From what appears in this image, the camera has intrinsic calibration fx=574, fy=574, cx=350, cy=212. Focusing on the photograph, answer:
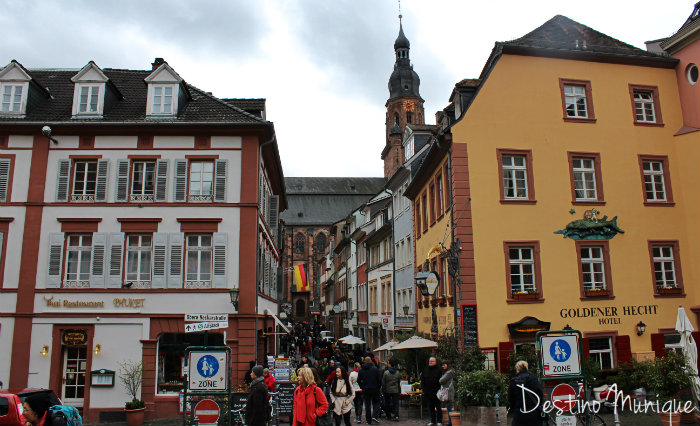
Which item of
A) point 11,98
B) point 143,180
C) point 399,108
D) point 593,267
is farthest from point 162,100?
point 399,108

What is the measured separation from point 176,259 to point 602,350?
14162mm

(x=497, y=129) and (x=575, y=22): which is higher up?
(x=575, y=22)

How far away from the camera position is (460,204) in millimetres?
18438

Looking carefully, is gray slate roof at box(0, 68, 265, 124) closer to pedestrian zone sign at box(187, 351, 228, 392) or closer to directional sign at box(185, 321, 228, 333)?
directional sign at box(185, 321, 228, 333)

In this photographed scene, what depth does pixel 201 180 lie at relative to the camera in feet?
65.3

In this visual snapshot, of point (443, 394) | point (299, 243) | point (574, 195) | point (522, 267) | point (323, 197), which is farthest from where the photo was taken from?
point (323, 197)

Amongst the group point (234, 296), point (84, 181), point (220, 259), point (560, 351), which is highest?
point (84, 181)

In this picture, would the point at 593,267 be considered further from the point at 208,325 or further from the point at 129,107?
the point at 129,107

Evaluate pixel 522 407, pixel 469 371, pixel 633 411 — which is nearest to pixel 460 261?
pixel 469 371

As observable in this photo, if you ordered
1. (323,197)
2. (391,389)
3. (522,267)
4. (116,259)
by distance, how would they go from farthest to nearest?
(323,197), (116,259), (522,267), (391,389)

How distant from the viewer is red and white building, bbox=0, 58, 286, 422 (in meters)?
18.6

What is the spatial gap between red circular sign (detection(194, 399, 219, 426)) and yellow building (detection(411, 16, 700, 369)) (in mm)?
9535

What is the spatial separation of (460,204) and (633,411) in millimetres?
7568

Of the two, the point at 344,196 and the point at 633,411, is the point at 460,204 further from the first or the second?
the point at 344,196
